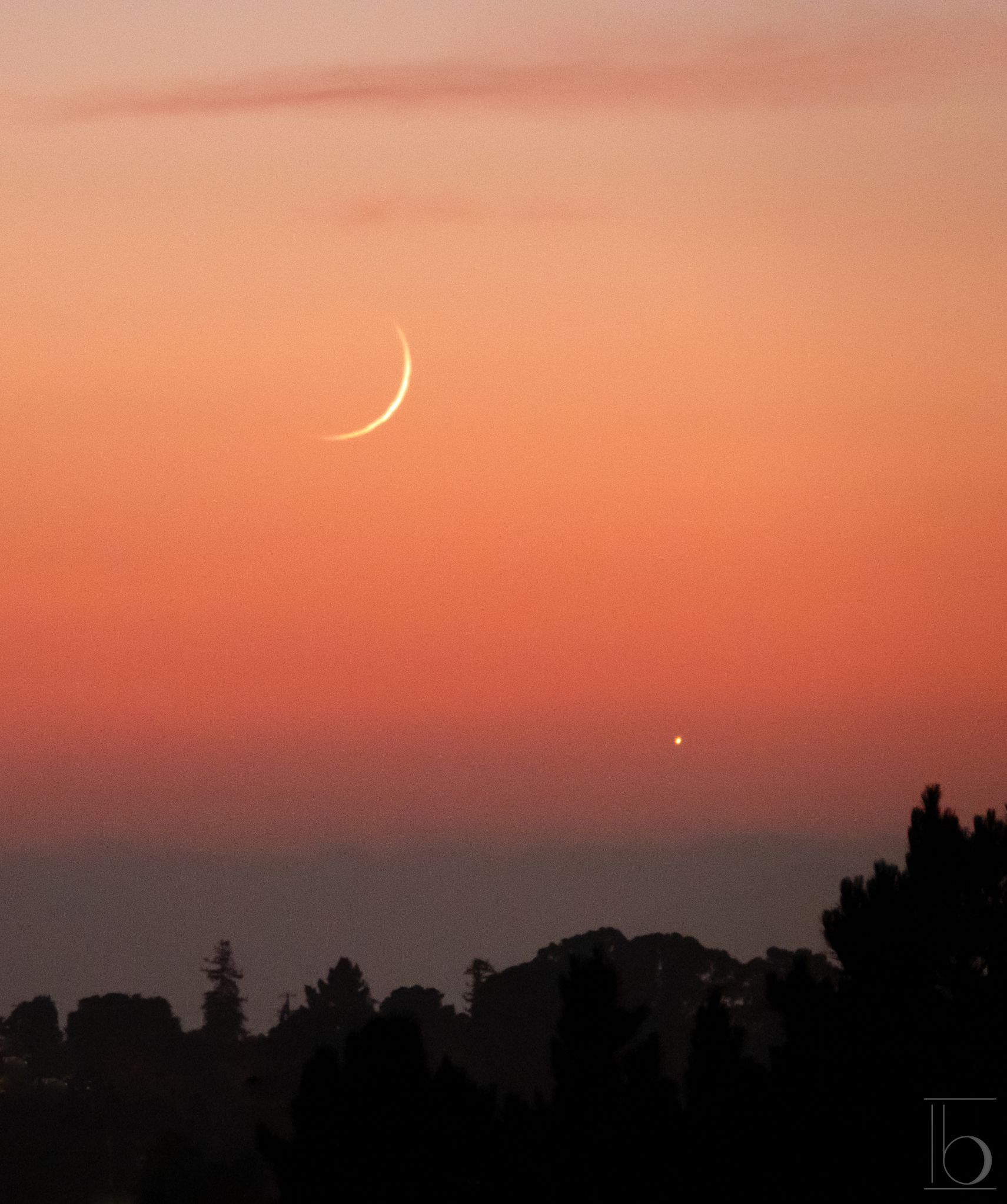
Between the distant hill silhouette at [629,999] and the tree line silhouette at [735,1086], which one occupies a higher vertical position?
the distant hill silhouette at [629,999]

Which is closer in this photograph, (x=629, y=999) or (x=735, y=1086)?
(x=735, y=1086)

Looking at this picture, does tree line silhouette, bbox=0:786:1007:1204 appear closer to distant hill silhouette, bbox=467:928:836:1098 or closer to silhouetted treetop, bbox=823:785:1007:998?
silhouetted treetop, bbox=823:785:1007:998

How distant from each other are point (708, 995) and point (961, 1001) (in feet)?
24.6

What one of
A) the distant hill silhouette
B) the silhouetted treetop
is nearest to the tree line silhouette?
the silhouetted treetop

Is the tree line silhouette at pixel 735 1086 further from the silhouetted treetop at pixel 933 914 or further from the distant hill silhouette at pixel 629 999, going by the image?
the distant hill silhouette at pixel 629 999

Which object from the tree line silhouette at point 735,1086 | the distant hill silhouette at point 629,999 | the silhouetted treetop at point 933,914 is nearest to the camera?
the tree line silhouette at point 735,1086

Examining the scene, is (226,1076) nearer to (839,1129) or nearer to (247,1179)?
(247,1179)

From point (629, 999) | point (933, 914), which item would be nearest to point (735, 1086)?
point (933, 914)

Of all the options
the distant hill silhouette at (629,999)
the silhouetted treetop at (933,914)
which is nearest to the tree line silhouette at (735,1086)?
the silhouetted treetop at (933,914)

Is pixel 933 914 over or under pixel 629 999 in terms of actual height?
under

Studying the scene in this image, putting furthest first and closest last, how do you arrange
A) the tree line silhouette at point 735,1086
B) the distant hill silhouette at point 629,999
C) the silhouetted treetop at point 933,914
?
the distant hill silhouette at point 629,999, the silhouetted treetop at point 933,914, the tree line silhouette at point 735,1086

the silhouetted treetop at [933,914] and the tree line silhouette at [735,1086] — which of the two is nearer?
the tree line silhouette at [735,1086]

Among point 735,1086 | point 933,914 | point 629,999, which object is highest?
point 629,999

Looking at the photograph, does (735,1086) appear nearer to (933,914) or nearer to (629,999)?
(933,914)
